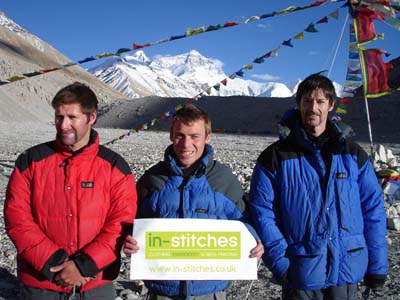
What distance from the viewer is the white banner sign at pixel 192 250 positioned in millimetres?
3102

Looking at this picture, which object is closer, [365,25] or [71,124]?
[71,124]

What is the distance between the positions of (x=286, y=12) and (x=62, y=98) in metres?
5.76

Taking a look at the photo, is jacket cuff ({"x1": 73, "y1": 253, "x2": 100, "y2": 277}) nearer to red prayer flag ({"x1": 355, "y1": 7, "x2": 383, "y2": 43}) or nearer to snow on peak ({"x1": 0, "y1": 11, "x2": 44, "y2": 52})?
red prayer flag ({"x1": 355, "y1": 7, "x2": 383, "y2": 43})

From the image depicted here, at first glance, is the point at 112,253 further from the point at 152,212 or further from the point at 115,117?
the point at 115,117

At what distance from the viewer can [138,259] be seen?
10.2 feet

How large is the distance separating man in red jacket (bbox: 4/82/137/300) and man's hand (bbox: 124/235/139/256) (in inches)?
2.4

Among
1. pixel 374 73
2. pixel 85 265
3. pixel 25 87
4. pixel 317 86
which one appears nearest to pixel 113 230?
pixel 85 265

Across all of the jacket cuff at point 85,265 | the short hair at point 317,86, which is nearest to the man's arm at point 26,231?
the jacket cuff at point 85,265

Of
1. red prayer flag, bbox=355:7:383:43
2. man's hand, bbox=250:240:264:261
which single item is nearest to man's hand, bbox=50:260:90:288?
man's hand, bbox=250:240:264:261

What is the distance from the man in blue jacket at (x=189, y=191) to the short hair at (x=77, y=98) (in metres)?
0.66

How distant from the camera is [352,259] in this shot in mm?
3043

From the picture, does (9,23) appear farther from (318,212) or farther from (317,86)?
(318,212)

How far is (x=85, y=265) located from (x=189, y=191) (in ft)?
2.95

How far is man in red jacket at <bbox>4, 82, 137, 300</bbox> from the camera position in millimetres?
2842
